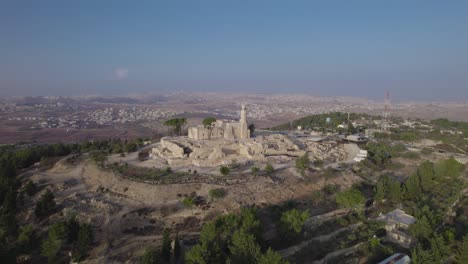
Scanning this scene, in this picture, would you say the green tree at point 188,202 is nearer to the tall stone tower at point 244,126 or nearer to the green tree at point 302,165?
the green tree at point 302,165

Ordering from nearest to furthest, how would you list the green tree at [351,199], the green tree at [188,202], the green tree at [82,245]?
the green tree at [82,245] < the green tree at [351,199] < the green tree at [188,202]

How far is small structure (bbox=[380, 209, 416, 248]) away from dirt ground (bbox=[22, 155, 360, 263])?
23.9 feet

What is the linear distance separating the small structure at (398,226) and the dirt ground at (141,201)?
7299 mm

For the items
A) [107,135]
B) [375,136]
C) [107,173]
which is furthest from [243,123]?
[107,135]

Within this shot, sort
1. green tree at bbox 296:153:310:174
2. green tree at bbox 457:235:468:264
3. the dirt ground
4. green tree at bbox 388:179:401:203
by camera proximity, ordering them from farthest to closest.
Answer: green tree at bbox 296:153:310:174 → green tree at bbox 388:179:401:203 → the dirt ground → green tree at bbox 457:235:468:264

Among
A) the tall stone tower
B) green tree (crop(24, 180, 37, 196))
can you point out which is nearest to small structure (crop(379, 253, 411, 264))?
the tall stone tower

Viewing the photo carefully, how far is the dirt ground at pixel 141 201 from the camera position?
875 inches

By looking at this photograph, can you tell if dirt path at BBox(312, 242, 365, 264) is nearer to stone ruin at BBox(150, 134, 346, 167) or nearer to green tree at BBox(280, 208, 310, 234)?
green tree at BBox(280, 208, 310, 234)

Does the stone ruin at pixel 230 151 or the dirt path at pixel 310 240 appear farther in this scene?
the stone ruin at pixel 230 151

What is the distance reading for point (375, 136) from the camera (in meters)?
56.7

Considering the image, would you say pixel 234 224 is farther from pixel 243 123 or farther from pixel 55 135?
pixel 55 135

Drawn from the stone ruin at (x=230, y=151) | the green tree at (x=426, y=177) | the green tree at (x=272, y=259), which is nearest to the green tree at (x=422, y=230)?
the green tree at (x=272, y=259)

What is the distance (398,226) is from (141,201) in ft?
70.9

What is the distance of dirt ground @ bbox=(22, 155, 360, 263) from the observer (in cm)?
2222
